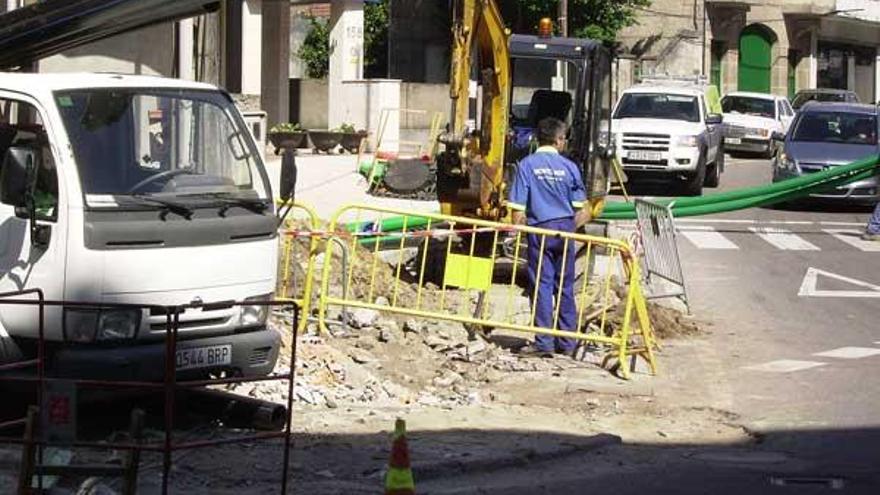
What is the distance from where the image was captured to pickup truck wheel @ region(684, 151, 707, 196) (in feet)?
87.9

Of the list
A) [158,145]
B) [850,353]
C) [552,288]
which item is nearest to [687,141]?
[850,353]

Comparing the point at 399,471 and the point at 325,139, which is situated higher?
the point at 325,139

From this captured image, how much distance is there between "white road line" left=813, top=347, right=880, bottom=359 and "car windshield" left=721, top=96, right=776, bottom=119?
28342mm

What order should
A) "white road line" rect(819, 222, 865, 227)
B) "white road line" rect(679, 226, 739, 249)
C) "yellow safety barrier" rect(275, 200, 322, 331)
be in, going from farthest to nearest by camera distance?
"white road line" rect(819, 222, 865, 227) < "white road line" rect(679, 226, 739, 249) < "yellow safety barrier" rect(275, 200, 322, 331)

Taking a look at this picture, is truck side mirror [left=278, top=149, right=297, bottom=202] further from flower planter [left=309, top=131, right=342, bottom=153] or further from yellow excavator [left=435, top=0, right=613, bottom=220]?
flower planter [left=309, top=131, right=342, bottom=153]

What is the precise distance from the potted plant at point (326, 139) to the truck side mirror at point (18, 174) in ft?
79.2

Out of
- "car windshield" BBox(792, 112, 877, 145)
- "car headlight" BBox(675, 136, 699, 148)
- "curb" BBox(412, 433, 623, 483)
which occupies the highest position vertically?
"car windshield" BBox(792, 112, 877, 145)

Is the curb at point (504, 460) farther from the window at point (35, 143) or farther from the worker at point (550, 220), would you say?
the worker at point (550, 220)

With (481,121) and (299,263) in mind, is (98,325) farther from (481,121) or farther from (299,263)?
(481,121)

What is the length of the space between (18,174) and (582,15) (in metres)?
39.9

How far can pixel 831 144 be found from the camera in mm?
25625

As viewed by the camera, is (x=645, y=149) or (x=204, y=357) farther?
(x=645, y=149)

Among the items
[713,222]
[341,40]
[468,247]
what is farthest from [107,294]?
[341,40]

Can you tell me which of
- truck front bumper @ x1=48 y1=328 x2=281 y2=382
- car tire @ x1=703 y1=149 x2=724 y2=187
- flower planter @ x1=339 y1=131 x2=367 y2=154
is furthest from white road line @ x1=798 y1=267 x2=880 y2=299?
flower planter @ x1=339 y1=131 x2=367 y2=154
